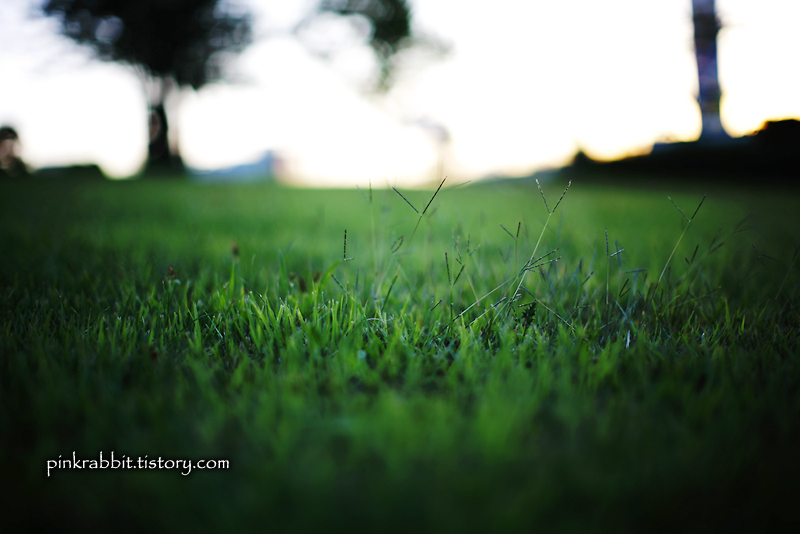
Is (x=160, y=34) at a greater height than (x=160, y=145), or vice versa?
(x=160, y=34)

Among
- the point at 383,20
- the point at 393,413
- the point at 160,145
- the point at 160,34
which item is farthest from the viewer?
the point at 383,20

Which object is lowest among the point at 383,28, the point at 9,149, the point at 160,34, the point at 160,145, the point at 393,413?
the point at 393,413

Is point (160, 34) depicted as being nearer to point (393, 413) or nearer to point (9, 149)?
point (9, 149)

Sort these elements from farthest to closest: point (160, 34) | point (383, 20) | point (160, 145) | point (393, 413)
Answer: point (383, 20)
point (160, 145)
point (160, 34)
point (393, 413)

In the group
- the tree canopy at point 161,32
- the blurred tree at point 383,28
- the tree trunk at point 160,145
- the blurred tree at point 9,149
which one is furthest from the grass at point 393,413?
the blurred tree at point 383,28

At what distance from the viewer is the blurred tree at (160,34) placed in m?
15.4

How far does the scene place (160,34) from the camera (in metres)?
16.0

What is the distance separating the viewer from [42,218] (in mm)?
3230

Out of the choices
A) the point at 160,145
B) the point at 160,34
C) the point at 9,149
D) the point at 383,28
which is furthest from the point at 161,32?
the point at 383,28

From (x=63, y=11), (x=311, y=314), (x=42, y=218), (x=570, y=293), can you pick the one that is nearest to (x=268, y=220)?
(x=42, y=218)

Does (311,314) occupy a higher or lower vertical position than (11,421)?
higher

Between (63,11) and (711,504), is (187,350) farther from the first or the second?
(63,11)

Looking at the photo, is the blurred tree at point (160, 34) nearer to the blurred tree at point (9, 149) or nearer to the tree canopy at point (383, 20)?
the blurred tree at point (9, 149)

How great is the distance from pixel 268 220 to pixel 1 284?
6.53ft
